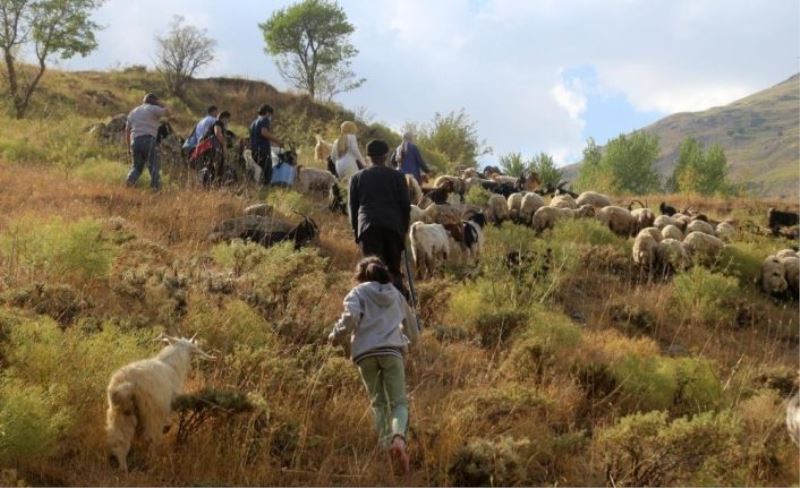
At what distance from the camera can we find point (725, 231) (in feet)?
55.6

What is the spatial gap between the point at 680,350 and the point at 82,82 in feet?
87.9

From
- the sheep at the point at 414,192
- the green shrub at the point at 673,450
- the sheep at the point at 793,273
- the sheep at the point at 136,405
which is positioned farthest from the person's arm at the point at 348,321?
the sheep at the point at 793,273

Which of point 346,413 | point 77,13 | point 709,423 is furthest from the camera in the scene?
point 77,13

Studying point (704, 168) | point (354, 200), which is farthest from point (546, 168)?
point (354, 200)

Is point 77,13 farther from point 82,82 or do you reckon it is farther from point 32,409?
point 32,409

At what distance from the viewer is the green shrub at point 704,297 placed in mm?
11234

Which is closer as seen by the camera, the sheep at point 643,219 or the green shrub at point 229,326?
the green shrub at point 229,326

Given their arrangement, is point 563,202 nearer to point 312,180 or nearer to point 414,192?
point 414,192

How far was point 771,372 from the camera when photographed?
27.9 ft

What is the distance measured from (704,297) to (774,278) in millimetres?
3322

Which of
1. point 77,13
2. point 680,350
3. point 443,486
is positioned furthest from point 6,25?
point 443,486

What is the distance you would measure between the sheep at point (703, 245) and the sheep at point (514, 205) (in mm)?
3321

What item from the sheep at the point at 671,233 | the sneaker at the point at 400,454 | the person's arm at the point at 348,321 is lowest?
the sneaker at the point at 400,454

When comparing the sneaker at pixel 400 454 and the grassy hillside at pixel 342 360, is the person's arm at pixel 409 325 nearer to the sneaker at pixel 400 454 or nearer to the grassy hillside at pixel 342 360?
the grassy hillside at pixel 342 360
